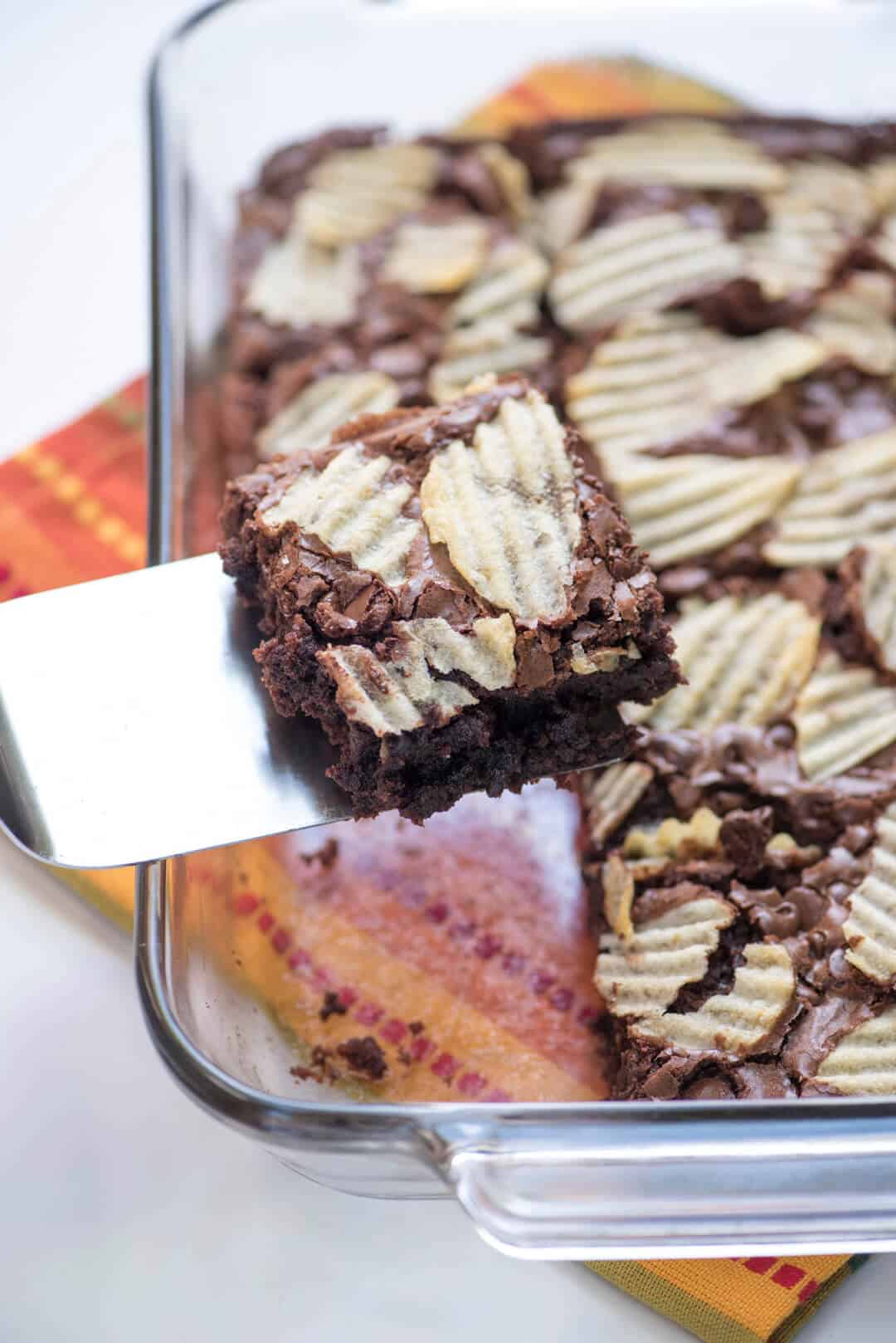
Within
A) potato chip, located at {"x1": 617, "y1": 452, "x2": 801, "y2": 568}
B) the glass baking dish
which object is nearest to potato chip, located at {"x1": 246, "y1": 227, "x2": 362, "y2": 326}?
the glass baking dish

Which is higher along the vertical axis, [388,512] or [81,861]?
[388,512]

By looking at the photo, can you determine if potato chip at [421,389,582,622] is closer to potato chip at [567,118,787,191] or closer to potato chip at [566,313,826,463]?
potato chip at [566,313,826,463]

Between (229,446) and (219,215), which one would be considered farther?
(219,215)

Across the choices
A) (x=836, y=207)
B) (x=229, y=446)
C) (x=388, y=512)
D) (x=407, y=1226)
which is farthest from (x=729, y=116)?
(x=407, y=1226)

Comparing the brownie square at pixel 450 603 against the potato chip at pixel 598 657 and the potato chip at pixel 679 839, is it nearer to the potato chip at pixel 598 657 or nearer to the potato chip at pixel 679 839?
the potato chip at pixel 598 657

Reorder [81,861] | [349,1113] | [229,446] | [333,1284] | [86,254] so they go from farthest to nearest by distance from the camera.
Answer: [86,254], [229,446], [333,1284], [81,861], [349,1113]

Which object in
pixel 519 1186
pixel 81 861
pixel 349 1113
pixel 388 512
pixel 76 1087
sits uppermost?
pixel 388 512

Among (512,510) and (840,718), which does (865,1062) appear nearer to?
(840,718)

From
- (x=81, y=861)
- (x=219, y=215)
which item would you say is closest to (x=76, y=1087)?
(x=81, y=861)

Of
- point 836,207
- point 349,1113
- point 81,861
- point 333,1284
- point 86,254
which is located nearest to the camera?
point 349,1113

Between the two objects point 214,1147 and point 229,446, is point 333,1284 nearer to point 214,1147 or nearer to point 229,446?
point 214,1147
